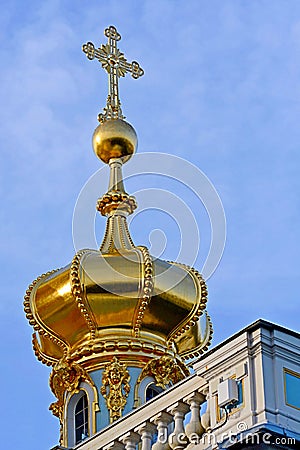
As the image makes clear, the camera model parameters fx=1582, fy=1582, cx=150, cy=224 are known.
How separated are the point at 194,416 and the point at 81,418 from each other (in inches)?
343

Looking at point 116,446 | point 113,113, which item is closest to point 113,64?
point 113,113

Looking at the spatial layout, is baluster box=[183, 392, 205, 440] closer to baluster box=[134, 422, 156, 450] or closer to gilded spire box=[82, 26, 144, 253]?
baluster box=[134, 422, 156, 450]

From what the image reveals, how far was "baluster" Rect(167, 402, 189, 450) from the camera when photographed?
13.5 meters

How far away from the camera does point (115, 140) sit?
2455 centimetres

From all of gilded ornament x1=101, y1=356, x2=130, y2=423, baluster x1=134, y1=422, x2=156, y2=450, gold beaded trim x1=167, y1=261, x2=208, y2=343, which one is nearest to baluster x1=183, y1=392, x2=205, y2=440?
baluster x1=134, y1=422, x2=156, y2=450

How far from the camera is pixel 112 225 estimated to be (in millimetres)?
23891

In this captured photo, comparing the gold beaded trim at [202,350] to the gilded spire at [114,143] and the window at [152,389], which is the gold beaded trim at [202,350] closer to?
the window at [152,389]

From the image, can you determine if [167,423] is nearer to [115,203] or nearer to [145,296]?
[145,296]

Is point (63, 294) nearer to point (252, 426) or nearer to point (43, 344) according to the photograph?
point (43, 344)

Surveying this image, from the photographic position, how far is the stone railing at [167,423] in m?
13.4

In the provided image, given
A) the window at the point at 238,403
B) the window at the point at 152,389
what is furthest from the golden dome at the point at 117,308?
the window at the point at 238,403

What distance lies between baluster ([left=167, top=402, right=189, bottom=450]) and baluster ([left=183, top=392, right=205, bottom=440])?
0.24 feet

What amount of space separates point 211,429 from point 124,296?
8.75 m

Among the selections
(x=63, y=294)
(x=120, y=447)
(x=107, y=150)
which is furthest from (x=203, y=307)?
(x=120, y=447)
